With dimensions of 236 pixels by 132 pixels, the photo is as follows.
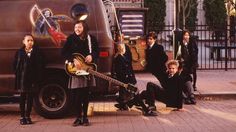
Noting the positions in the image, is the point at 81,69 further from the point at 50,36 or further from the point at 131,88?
the point at 131,88

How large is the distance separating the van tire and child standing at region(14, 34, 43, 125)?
39 cm

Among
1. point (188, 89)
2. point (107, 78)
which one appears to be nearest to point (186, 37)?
point (188, 89)

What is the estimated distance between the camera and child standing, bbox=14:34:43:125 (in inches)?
378

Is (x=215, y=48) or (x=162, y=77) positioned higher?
(x=162, y=77)

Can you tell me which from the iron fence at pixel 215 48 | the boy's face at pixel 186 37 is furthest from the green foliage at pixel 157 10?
the boy's face at pixel 186 37

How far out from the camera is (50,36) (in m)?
10.1

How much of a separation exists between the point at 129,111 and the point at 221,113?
6.07 feet

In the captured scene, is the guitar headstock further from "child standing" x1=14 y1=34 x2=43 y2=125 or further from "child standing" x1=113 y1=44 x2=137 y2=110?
"child standing" x1=14 y1=34 x2=43 y2=125

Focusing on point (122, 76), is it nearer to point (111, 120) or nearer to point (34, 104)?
point (111, 120)

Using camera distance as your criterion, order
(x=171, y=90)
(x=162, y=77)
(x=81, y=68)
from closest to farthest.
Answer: (x=81, y=68) → (x=171, y=90) → (x=162, y=77)

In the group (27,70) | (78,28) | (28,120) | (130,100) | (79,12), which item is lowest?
(28,120)

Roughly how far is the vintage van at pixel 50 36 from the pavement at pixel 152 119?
1.55 feet

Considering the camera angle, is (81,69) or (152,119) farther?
(152,119)

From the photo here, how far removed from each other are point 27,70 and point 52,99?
0.90 metres
